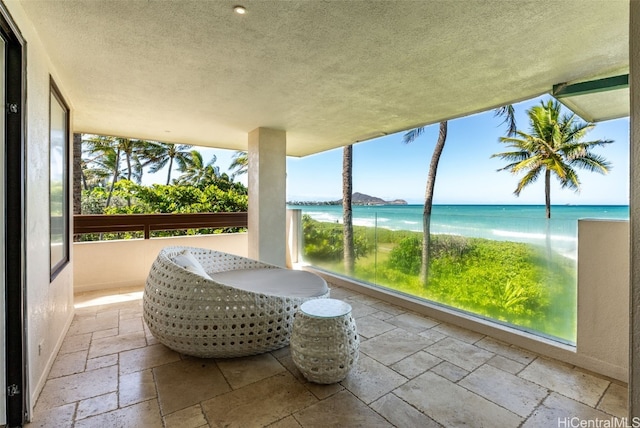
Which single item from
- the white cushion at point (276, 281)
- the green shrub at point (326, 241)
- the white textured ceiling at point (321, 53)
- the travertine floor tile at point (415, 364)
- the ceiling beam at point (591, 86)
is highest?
the white textured ceiling at point (321, 53)

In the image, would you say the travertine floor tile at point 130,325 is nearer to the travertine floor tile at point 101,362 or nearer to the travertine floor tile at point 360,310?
the travertine floor tile at point 101,362

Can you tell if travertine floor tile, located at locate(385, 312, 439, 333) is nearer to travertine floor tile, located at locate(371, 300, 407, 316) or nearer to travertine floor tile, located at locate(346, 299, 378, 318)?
travertine floor tile, located at locate(371, 300, 407, 316)

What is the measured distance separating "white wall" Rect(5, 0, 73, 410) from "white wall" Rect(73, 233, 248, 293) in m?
2.29

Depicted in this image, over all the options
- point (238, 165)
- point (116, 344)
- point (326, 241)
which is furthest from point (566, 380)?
point (238, 165)

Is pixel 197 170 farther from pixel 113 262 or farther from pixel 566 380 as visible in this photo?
pixel 566 380

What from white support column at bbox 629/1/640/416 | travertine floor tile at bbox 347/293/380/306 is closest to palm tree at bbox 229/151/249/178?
travertine floor tile at bbox 347/293/380/306

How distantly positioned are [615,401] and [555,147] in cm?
1155

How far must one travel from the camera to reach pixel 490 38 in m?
2.02

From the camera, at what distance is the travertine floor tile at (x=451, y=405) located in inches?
68.9

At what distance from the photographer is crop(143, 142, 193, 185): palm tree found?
12855 millimetres

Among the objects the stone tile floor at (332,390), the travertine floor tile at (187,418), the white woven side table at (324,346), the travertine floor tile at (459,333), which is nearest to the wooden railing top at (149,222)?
the stone tile floor at (332,390)

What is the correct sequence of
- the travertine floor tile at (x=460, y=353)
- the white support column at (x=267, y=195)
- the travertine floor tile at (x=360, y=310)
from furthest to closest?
the white support column at (x=267, y=195) → the travertine floor tile at (x=360, y=310) → the travertine floor tile at (x=460, y=353)

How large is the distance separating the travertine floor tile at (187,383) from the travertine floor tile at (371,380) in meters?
0.90

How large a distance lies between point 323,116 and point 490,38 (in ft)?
6.95
